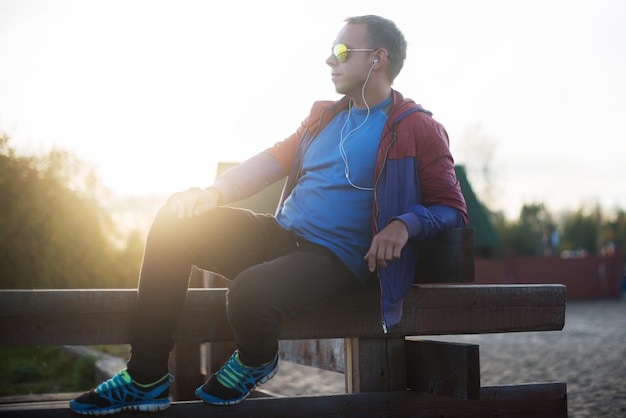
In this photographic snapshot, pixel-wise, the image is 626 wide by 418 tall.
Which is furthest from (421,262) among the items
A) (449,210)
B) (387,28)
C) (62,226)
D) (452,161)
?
(62,226)

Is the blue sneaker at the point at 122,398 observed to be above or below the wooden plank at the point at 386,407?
above

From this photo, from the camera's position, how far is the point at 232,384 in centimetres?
234

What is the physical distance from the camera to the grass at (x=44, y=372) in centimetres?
652

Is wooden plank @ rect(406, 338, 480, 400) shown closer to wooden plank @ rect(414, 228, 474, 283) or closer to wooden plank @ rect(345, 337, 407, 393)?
wooden plank @ rect(345, 337, 407, 393)

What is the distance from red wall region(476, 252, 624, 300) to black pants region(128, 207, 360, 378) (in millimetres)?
26225

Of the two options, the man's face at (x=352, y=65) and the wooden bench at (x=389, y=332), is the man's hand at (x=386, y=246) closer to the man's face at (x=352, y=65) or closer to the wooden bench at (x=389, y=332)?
the wooden bench at (x=389, y=332)

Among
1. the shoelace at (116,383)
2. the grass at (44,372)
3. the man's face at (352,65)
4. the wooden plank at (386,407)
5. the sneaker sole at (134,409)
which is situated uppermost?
the man's face at (352,65)

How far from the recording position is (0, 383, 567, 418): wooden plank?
7.57 ft

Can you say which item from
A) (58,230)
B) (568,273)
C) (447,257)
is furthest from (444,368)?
(568,273)

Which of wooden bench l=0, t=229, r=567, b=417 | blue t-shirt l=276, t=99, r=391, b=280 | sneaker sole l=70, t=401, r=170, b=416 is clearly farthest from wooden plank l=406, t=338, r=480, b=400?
sneaker sole l=70, t=401, r=170, b=416

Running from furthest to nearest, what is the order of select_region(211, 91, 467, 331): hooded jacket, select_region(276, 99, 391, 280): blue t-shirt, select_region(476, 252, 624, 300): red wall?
select_region(476, 252, 624, 300): red wall < select_region(276, 99, 391, 280): blue t-shirt < select_region(211, 91, 467, 331): hooded jacket

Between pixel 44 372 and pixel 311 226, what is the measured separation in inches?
212

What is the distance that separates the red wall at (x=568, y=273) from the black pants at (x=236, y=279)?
86.0 ft

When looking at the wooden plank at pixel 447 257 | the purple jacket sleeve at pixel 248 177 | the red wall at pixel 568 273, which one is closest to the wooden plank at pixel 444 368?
the wooden plank at pixel 447 257
